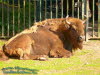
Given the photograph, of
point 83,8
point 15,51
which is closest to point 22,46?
point 15,51

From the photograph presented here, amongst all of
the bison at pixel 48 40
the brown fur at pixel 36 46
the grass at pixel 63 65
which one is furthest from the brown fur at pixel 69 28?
the grass at pixel 63 65

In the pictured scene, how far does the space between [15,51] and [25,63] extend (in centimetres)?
55

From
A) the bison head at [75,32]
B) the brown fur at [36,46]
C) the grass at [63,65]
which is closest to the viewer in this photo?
the grass at [63,65]

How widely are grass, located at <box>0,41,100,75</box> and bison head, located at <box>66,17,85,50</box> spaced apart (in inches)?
14.2

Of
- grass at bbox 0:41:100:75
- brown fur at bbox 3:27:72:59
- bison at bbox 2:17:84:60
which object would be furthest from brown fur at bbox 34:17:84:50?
grass at bbox 0:41:100:75

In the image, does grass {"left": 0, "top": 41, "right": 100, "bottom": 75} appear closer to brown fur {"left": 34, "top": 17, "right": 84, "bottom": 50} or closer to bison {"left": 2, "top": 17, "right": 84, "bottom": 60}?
bison {"left": 2, "top": 17, "right": 84, "bottom": 60}

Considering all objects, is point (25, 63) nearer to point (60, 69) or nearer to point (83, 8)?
point (60, 69)

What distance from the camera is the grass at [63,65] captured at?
7863mm

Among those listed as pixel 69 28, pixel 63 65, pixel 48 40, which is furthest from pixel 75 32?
pixel 63 65

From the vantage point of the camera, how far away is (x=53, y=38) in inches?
381

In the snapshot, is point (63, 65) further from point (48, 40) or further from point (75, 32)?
point (75, 32)

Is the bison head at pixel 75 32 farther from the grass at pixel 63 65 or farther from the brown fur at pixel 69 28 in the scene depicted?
the grass at pixel 63 65

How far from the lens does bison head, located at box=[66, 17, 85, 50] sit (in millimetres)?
9574

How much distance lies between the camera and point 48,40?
31.5 feet
